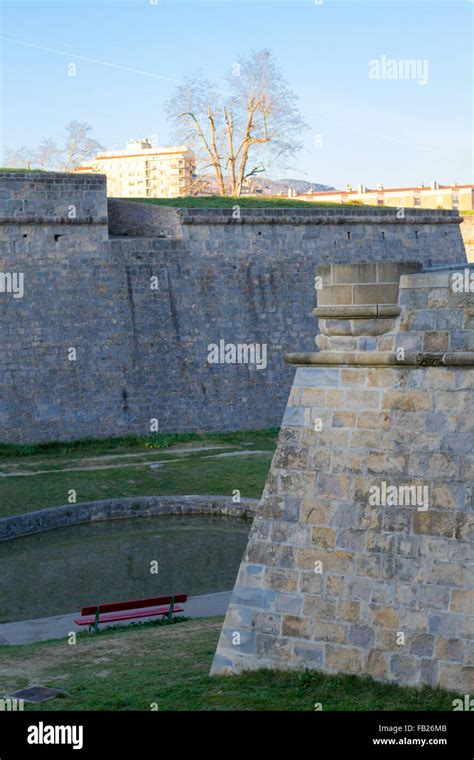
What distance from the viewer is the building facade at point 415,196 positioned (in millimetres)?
69250

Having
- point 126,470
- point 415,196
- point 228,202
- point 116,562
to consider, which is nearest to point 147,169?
point 415,196

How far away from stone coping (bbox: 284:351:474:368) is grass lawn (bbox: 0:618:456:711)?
2372mm

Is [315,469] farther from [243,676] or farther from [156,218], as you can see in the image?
[156,218]

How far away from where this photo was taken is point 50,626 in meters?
12.6

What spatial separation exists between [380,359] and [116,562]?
28.4 feet

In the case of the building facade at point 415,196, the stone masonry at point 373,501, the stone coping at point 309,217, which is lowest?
the stone masonry at point 373,501

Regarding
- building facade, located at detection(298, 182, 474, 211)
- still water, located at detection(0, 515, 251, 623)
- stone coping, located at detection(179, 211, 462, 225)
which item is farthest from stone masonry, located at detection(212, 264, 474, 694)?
building facade, located at detection(298, 182, 474, 211)

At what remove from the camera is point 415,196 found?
239 feet

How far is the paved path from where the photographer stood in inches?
478

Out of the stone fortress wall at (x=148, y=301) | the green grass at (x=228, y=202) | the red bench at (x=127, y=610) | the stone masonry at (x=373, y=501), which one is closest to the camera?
the stone masonry at (x=373, y=501)

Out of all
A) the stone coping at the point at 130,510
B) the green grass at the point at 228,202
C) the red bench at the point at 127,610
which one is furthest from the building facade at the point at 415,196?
the red bench at the point at 127,610

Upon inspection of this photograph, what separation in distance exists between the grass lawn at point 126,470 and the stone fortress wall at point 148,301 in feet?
2.13

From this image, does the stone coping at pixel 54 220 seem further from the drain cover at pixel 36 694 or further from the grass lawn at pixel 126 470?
the drain cover at pixel 36 694

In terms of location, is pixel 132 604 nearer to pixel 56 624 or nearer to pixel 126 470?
pixel 56 624
